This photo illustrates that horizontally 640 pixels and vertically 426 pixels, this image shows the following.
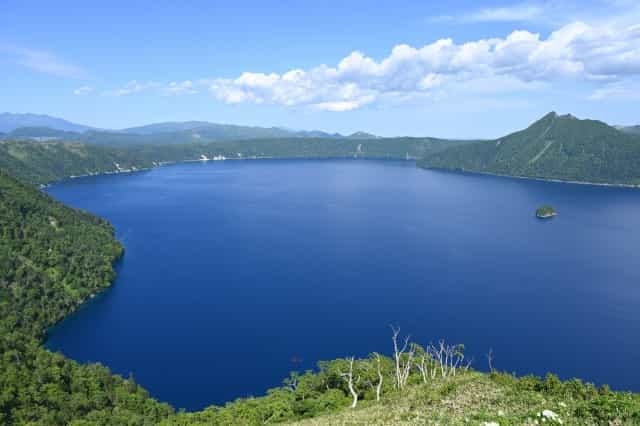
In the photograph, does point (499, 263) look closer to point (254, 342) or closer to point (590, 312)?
point (590, 312)

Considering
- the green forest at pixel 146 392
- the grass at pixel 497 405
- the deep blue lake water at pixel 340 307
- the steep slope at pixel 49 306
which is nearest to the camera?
the grass at pixel 497 405

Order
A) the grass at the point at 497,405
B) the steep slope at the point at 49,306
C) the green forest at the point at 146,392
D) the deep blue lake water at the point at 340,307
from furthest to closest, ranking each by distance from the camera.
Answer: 1. the deep blue lake water at the point at 340,307
2. the steep slope at the point at 49,306
3. the green forest at the point at 146,392
4. the grass at the point at 497,405

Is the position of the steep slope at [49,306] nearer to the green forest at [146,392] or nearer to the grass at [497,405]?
the green forest at [146,392]

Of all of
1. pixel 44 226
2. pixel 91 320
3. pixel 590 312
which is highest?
pixel 44 226

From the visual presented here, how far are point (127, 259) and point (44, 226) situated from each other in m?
27.6

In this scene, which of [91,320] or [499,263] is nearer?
[91,320]

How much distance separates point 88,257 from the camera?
142 m

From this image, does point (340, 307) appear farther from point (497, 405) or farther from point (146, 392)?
point (497, 405)

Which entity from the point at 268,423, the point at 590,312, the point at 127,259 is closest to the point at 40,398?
the point at 268,423

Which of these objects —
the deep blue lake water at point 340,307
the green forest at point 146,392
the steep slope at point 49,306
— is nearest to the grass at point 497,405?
the green forest at point 146,392

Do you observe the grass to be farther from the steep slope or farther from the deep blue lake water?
the deep blue lake water

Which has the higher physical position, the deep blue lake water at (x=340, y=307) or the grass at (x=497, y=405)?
the grass at (x=497, y=405)

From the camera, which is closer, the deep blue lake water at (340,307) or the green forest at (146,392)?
the green forest at (146,392)

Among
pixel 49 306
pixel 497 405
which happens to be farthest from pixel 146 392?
pixel 497 405
